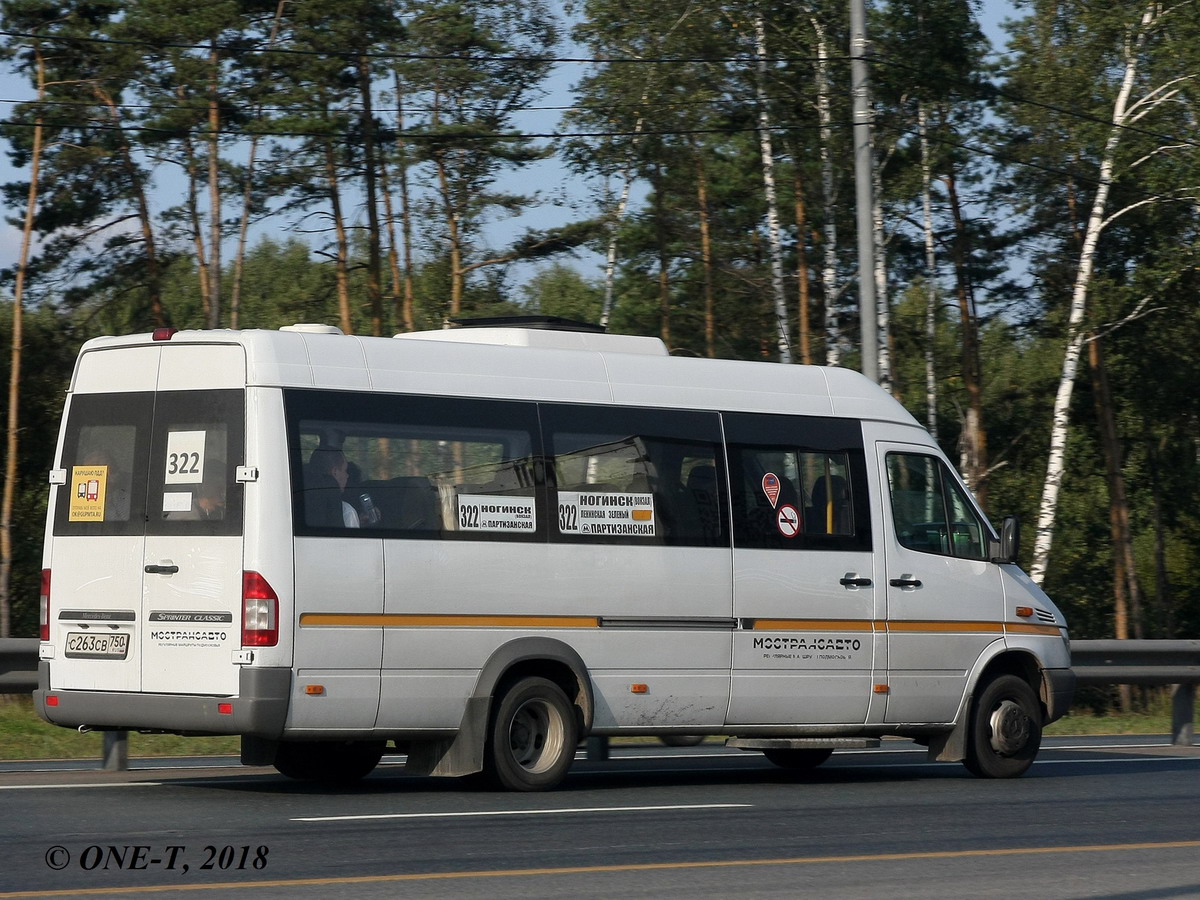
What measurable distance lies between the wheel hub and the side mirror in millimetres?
1016

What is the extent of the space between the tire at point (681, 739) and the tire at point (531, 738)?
809 mm

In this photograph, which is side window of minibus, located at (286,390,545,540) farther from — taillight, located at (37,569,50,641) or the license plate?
taillight, located at (37,569,50,641)

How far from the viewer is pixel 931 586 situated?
12594mm

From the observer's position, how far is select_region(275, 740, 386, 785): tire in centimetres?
1131

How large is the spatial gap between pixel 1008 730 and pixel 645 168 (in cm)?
2341

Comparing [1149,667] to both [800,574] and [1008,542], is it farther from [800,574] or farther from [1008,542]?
[800,574]

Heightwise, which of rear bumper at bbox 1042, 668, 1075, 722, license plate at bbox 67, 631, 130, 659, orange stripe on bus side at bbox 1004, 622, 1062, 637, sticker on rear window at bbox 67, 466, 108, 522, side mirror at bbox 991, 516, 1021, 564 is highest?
sticker on rear window at bbox 67, 466, 108, 522

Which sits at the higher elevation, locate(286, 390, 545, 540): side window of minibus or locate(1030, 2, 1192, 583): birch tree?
locate(1030, 2, 1192, 583): birch tree

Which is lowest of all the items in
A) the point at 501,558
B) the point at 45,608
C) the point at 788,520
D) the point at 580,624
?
the point at 580,624

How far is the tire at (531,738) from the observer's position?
10688 millimetres

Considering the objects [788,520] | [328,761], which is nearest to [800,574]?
[788,520]

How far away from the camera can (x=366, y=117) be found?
116 feet

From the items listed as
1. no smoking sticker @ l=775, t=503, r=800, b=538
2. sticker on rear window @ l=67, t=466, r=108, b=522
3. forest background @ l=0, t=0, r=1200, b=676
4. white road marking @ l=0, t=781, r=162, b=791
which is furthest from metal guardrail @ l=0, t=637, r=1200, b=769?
forest background @ l=0, t=0, r=1200, b=676

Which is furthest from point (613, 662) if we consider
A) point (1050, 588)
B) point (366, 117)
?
point (1050, 588)
